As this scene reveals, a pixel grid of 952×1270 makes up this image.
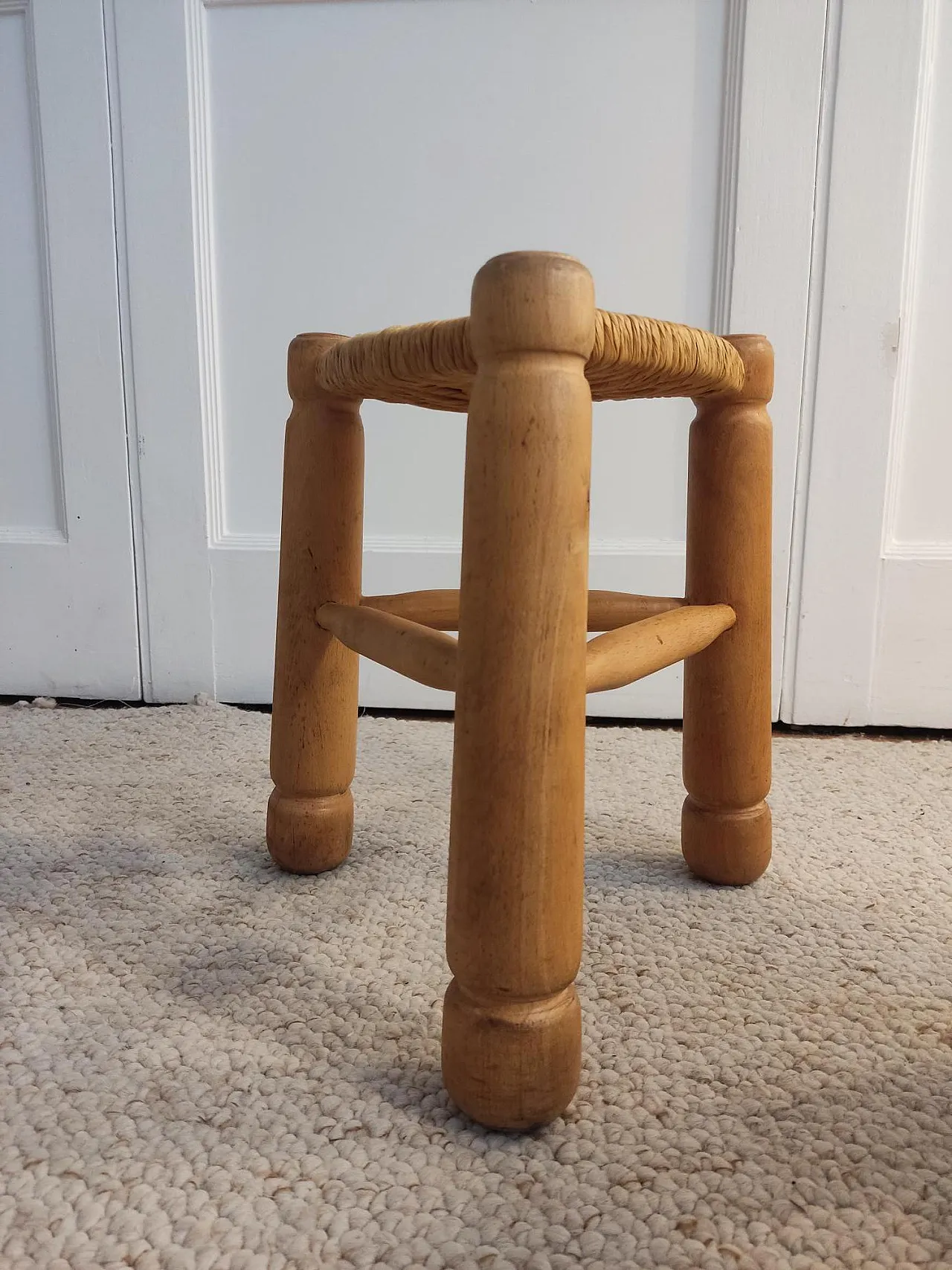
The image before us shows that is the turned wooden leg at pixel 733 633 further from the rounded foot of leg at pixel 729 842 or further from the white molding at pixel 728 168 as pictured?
the white molding at pixel 728 168

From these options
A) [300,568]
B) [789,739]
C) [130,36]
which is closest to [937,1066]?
[300,568]

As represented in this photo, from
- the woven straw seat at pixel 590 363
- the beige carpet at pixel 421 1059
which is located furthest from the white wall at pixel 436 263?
the woven straw seat at pixel 590 363

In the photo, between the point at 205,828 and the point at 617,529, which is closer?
the point at 205,828

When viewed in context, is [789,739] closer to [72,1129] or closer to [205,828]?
[205,828]

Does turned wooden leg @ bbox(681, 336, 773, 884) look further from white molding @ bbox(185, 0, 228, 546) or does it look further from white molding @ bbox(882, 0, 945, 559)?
white molding @ bbox(185, 0, 228, 546)

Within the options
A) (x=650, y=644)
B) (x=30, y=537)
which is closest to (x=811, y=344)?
(x=650, y=644)

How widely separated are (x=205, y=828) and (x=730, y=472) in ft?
1.45

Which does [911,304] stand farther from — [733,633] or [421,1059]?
[421,1059]

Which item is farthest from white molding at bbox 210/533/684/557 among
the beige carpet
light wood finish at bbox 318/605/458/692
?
light wood finish at bbox 318/605/458/692

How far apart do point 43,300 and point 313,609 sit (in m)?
0.66

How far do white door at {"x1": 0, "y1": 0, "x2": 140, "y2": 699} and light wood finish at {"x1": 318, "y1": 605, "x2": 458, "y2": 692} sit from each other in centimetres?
58

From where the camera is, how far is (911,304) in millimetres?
914

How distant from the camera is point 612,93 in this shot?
906mm

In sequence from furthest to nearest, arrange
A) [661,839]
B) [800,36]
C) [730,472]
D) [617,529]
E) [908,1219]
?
[617,529], [800,36], [661,839], [730,472], [908,1219]
